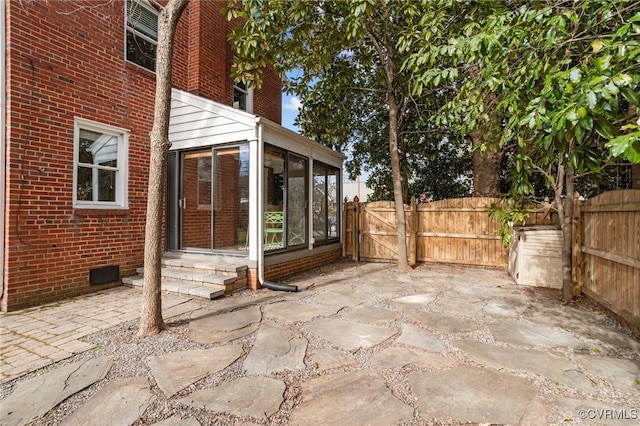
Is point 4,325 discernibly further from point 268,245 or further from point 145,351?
point 268,245

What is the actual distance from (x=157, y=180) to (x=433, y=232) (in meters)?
6.05

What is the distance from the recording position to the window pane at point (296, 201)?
244 inches

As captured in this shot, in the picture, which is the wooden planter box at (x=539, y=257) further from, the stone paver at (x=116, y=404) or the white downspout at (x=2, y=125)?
the white downspout at (x=2, y=125)

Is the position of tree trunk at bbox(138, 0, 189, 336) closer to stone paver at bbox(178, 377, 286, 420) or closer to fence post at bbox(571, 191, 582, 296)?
stone paver at bbox(178, 377, 286, 420)

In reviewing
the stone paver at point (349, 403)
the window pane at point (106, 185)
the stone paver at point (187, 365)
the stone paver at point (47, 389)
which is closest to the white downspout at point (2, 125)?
the window pane at point (106, 185)

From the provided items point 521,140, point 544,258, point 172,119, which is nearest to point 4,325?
point 172,119

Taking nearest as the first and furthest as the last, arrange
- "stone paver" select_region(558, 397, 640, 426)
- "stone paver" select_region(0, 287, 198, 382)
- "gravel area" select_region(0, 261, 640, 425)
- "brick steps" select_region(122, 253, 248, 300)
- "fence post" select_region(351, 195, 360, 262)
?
"stone paver" select_region(558, 397, 640, 426), "gravel area" select_region(0, 261, 640, 425), "stone paver" select_region(0, 287, 198, 382), "brick steps" select_region(122, 253, 248, 300), "fence post" select_region(351, 195, 360, 262)

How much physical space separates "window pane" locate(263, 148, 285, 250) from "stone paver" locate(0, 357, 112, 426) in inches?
135

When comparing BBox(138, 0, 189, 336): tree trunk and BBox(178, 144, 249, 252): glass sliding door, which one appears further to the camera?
BBox(178, 144, 249, 252): glass sliding door

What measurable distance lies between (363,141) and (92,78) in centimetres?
696

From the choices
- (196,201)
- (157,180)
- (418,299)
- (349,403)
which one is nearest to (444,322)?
(418,299)

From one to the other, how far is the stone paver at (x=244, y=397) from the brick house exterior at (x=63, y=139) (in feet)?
11.9

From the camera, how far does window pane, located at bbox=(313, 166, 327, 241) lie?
7.17 metres

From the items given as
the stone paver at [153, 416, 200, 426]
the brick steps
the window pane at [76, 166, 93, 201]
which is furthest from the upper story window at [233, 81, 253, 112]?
the stone paver at [153, 416, 200, 426]
